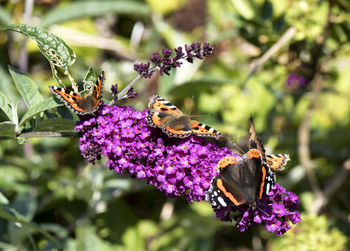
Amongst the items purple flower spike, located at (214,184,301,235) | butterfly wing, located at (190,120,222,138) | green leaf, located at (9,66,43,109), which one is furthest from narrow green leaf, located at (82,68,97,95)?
purple flower spike, located at (214,184,301,235)

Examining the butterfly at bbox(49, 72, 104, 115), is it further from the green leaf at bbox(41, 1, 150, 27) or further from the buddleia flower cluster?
the green leaf at bbox(41, 1, 150, 27)

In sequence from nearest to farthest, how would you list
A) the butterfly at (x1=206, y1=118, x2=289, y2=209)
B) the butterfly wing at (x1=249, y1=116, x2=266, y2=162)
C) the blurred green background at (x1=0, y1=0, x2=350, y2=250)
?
the butterfly at (x1=206, y1=118, x2=289, y2=209) < the butterfly wing at (x1=249, y1=116, x2=266, y2=162) < the blurred green background at (x1=0, y1=0, x2=350, y2=250)

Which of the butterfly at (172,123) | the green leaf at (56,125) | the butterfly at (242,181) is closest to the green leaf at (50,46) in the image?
the green leaf at (56,125)

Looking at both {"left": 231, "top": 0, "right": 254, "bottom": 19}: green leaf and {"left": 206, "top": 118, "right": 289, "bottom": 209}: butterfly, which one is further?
{"left": 231, "top": 0, "right": 254, "bottom": 19}: green leaf

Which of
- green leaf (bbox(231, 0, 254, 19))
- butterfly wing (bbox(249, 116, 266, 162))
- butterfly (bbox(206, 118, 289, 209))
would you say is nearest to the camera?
butterfly (bbox(206, 118, 289, 209))

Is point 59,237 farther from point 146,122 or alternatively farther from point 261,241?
point 261,241
